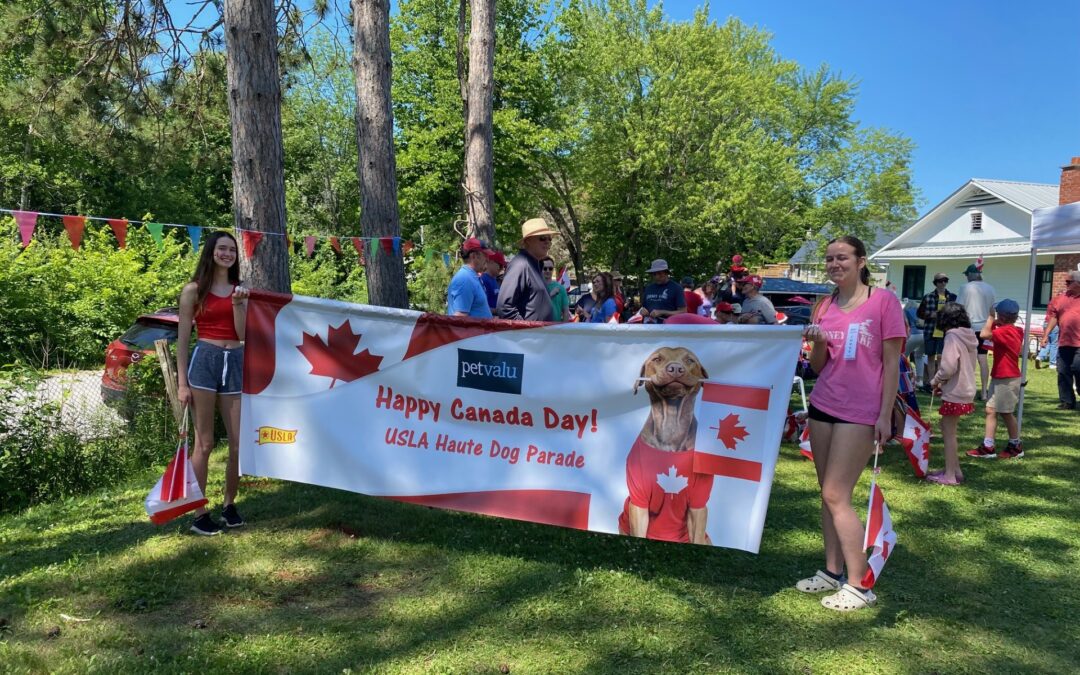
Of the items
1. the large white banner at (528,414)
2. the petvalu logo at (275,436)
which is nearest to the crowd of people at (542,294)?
the large white banner at (528,414)

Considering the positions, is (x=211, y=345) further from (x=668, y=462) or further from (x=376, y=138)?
(x=376, y=138)

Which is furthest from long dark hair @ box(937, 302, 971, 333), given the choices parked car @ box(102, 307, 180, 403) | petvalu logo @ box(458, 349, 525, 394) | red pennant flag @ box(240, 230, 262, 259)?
parked car @ box(102, 307, 180, 403)

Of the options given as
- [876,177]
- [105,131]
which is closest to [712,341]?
[105,131]

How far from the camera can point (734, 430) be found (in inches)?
142

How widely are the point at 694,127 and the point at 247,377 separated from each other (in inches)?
1133

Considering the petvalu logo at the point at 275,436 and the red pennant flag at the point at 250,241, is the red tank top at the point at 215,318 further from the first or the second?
the red pennant flag at the point at 250,241

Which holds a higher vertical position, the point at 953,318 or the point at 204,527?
the point at 953,318

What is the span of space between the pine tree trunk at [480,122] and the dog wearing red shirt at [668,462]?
545 cm

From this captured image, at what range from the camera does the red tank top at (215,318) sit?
423 cm

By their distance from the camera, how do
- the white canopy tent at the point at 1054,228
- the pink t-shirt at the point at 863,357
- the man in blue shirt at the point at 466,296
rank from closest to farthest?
the pink t-shirt at the point at 863,357 < the man in blue shirt at the point at 466,296 < the white canopy tent at the point at 1054,228

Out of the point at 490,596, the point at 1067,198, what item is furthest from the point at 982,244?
the point at 490,596

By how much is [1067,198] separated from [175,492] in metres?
25.9

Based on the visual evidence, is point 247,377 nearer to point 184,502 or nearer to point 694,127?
point 184,502

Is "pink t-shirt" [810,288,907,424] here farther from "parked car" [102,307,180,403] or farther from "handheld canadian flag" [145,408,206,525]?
"parked car" [102,307,180,403]
